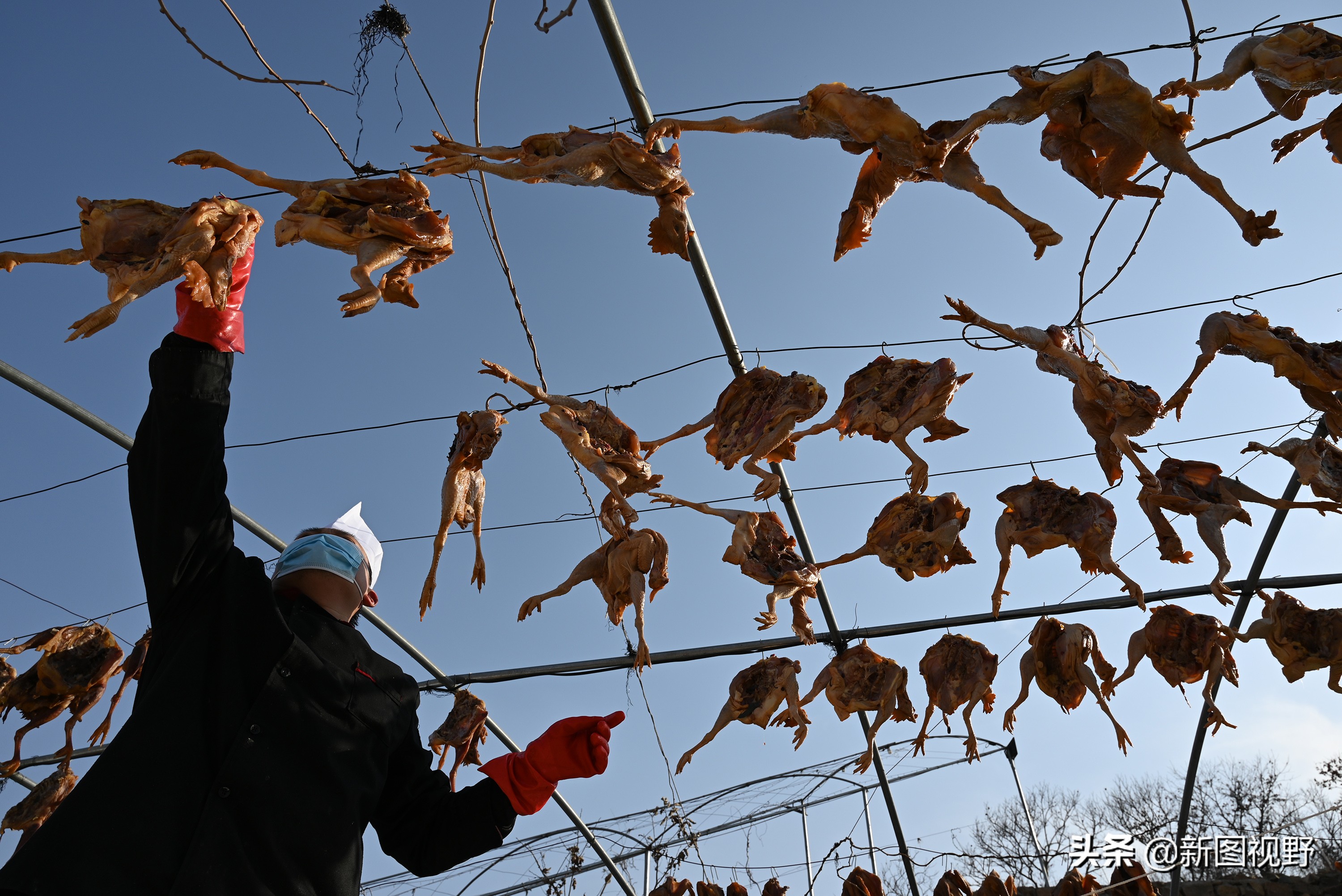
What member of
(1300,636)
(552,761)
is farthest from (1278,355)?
(552,761)

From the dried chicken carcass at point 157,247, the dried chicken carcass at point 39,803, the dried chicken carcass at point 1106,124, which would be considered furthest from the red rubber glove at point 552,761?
the dried chicken carcass at point 39,803

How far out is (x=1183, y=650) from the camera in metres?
4.20

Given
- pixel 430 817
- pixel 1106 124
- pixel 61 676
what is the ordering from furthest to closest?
pixel 61 676
pixel 430 817
pixel 1106 124

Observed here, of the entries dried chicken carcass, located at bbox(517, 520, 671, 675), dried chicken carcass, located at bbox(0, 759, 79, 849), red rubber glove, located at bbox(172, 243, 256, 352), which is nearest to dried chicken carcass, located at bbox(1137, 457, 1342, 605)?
dried chicken carcass, located at bbox(517, 520, 671, 675)

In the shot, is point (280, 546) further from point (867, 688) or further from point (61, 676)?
point (867, 688)

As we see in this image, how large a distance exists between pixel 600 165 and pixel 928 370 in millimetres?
1550

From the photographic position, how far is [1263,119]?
2816 millimetres

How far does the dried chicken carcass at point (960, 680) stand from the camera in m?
4.41

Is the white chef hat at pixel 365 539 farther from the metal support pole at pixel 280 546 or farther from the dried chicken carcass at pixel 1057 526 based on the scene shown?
the dried chicken carcass at pixel 1057 526

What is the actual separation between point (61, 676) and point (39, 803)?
57.3 inches

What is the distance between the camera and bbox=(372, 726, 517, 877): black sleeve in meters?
3.30

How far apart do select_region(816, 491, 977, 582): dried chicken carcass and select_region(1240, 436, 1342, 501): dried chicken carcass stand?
1.19m

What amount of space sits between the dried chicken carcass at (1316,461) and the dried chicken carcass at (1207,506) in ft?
0.26

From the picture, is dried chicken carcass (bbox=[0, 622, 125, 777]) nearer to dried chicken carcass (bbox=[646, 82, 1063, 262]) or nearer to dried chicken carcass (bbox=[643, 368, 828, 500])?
dried chicken carcass (bbox=[643, 368, 828, 500])
